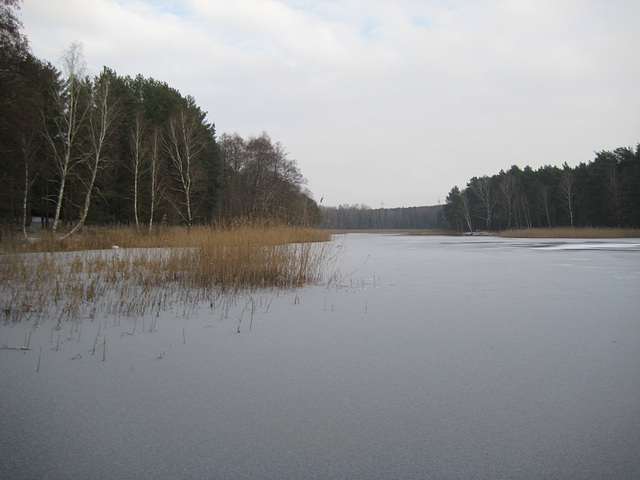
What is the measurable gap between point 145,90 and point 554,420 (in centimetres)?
2708

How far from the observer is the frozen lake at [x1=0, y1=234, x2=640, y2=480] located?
1.26 metres

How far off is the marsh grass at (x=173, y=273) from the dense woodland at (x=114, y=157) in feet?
2.63

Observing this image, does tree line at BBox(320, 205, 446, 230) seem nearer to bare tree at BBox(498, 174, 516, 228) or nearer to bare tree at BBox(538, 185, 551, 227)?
bare tree at BBox(498, 174, 516, 228)

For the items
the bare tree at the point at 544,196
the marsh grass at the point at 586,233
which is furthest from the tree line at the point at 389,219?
the marsh grass at the point at 586,233

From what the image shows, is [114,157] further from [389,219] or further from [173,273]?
[389,219]

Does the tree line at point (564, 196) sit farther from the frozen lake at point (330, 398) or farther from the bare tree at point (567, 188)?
the frozen lake at point (330, 398)

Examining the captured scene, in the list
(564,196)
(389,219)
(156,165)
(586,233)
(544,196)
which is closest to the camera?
(156,165)

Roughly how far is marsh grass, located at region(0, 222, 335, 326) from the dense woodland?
0.80 metres

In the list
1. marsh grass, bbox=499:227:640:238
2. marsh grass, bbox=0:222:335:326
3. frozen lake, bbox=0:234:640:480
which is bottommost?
frozen lake, bbox=0:234:640:480

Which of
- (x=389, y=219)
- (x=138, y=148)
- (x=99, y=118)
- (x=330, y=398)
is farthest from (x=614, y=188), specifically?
(x=389, y=219)

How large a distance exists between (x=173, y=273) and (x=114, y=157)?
1399 cm

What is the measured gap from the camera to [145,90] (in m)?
23.1

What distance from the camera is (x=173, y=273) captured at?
5309 mm

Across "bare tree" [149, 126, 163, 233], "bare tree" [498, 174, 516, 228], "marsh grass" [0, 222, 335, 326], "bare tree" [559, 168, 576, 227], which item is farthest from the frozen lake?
"bare tree" [498, 174, 516, 228]
